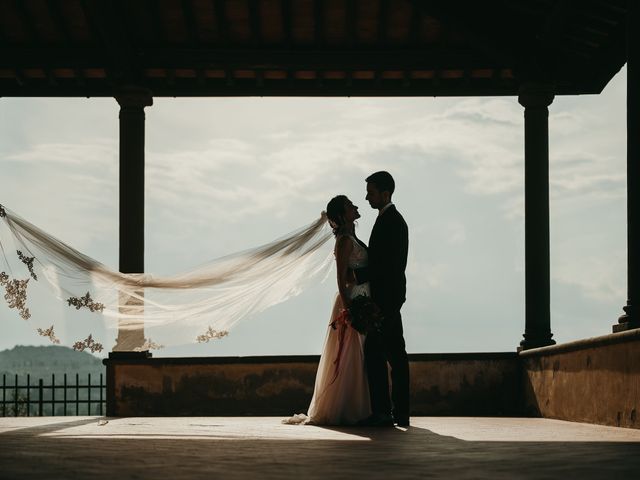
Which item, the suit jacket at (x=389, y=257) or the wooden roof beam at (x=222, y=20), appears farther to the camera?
the wooden roof beam at (x=222, y=20)

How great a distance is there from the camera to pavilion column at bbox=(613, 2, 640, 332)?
881 cm

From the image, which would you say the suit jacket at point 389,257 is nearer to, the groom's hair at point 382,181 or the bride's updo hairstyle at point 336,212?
the groom's hair at point 382,181

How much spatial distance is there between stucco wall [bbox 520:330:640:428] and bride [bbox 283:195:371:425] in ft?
6.46

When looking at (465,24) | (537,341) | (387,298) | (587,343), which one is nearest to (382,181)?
(387,298)

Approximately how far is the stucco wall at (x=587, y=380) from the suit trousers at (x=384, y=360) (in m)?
1.66

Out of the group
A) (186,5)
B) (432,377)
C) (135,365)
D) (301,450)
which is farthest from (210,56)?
(301,450)

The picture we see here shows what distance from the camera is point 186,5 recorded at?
40.1 ft

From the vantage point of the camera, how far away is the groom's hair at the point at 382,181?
924cm

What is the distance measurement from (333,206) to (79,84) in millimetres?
4667

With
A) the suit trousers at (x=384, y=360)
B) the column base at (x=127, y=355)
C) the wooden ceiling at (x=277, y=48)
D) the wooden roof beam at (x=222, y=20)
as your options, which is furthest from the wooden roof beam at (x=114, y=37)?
the suit trousers at (x=384, y=360)

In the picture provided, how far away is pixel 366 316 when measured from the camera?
915cm

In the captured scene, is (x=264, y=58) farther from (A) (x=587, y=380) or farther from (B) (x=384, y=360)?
(A) (x=587, y=380)

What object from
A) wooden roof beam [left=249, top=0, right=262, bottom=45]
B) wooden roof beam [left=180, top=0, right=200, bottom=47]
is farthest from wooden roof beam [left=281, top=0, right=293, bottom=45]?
wooden roof beam [left=180, top=0, right=200, bottom=47]

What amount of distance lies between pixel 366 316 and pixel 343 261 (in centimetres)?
65
